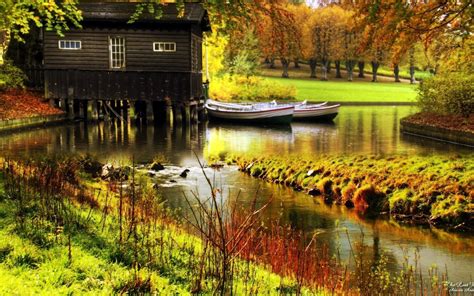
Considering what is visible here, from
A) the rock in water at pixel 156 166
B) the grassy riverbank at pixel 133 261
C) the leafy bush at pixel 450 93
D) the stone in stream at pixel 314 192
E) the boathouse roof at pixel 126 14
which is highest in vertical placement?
the boathouse roof at pixel 126 14

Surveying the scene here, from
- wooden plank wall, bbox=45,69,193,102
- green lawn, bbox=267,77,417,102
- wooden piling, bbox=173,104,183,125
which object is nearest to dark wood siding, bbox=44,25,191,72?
wooden plank wall, bbox=45,69,193,102

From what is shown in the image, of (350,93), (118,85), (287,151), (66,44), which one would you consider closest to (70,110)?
(118,85)

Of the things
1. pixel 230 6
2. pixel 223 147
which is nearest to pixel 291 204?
pixel 230 6

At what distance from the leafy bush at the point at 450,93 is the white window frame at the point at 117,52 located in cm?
1795

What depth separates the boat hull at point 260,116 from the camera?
36.7 m

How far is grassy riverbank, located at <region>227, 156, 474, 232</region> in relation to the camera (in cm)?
1200

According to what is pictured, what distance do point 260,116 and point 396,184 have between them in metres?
23.9

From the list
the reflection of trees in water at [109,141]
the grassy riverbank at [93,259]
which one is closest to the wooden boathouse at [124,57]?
the reflection of trees in water at [109,141]

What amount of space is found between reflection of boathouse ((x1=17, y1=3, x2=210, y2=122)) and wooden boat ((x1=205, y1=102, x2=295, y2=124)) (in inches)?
134

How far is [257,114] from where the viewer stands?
121 feet

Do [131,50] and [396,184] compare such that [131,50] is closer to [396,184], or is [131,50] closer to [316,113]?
[316,113]

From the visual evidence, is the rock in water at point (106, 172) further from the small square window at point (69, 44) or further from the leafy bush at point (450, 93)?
the small square window at point (69, 44)

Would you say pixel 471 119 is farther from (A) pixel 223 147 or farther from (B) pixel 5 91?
(B) pixel 5 91

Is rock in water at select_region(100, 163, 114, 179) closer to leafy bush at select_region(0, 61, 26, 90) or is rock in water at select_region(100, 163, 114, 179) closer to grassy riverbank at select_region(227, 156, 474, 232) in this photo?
grassy riverbank at select_region(227, 156, 474, 232)
